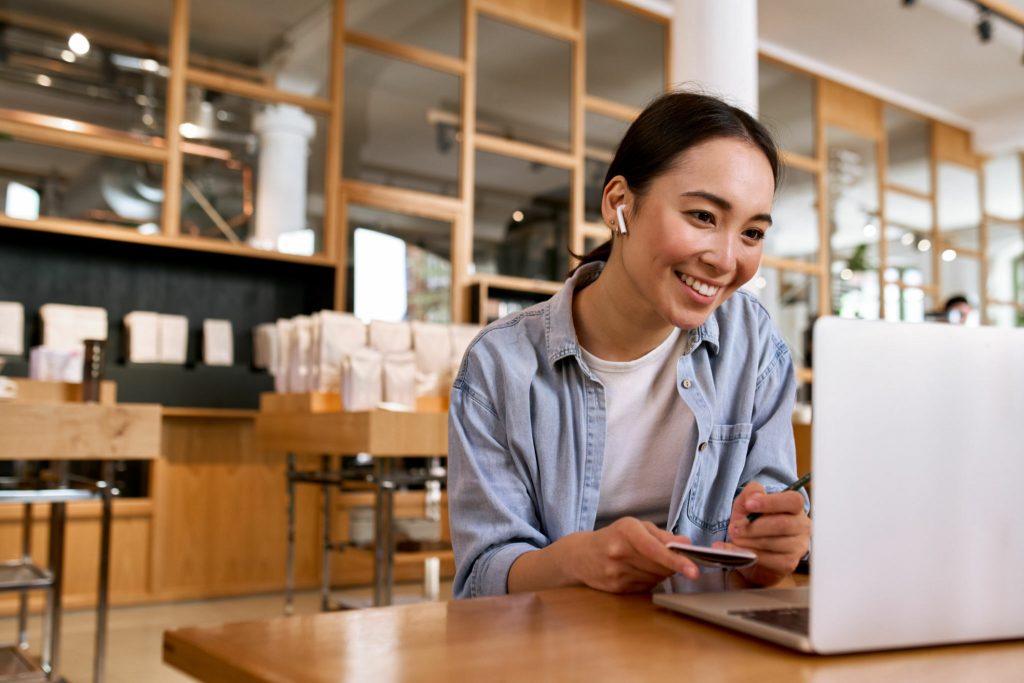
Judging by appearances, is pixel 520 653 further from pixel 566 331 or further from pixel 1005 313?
pixel 1005 313

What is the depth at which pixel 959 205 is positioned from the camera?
8703 millimetres

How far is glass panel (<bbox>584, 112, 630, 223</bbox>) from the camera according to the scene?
19.9 ft

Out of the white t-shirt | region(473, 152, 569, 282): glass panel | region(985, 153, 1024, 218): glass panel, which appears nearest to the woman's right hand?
the white t-shirt

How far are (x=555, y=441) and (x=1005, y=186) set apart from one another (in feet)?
31.8

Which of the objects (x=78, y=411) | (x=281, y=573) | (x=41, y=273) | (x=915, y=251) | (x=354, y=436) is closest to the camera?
(x=78, y=411)

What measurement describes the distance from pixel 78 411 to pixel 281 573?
2651 mm

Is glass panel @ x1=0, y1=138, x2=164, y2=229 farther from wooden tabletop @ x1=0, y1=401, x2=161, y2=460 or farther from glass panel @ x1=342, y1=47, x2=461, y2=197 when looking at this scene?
wooden tabletop @ x1=0, y1=401, x2=161, y2=460

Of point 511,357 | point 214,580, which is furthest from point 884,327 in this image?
point 214,580

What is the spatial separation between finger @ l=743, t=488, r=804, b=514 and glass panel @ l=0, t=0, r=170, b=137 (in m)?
4.24

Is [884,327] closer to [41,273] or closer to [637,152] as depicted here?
[637,152]

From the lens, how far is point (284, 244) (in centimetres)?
495

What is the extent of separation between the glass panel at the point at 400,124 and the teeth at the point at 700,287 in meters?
Answer: 4.29

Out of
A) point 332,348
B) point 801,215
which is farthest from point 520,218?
point 801,215

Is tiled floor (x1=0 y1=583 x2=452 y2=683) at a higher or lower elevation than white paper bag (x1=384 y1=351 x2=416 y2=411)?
lower
